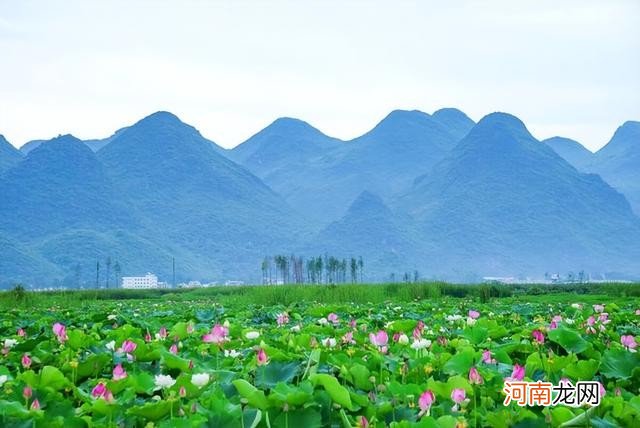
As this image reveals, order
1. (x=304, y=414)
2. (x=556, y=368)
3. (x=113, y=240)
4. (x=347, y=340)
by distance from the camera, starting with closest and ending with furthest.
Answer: (x=304, y=414) → (x=556, y=368) → (x=347, y=340) → (x=113, y=240)

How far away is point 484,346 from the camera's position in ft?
14.8

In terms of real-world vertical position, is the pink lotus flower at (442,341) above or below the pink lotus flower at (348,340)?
below

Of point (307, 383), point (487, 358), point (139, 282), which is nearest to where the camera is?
point (307, 383)

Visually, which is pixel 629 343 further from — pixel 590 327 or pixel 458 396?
pixel 458 396

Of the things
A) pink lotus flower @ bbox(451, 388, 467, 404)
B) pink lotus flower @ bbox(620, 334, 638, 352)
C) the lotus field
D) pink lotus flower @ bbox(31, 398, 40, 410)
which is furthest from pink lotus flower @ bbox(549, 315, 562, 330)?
pink lotus flower @ bbox(31, 398, 40, 410)

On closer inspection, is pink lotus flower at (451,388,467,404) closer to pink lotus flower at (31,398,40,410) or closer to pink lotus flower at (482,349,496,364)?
pink lotus flower at (482,349,496,364)

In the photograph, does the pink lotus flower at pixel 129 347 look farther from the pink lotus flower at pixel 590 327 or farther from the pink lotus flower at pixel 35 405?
the pink lotus flower at pixel 590 327

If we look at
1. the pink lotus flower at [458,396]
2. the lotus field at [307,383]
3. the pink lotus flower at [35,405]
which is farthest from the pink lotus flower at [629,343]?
the pink lotus flower at [35,405]

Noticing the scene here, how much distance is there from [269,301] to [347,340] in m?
15.6

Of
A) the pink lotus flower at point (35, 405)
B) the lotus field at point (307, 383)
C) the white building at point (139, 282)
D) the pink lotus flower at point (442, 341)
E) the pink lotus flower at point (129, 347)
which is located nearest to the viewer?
the lotus field at point (307, 383)

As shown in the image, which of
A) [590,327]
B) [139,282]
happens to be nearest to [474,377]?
[590,327]

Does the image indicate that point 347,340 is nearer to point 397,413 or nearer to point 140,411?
point 397,413

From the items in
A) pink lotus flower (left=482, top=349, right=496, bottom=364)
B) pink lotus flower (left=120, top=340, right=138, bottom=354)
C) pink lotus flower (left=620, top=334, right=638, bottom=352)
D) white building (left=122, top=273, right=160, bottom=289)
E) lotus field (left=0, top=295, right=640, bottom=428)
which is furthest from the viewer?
white building (left=122, top=273, right=160, bottom=289)

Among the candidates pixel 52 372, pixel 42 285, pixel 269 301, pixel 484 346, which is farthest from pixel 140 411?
pixel 42 285
